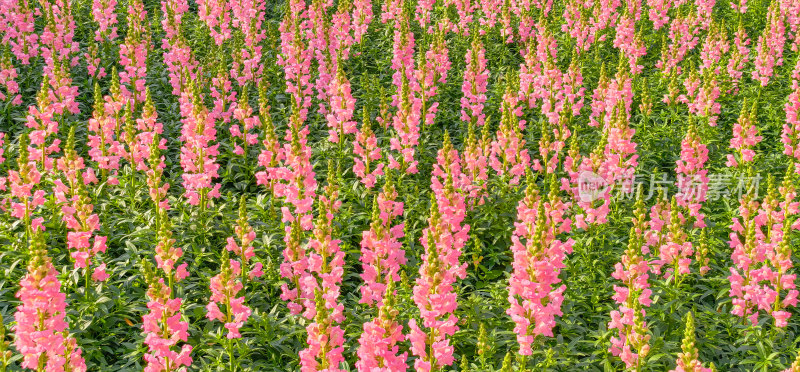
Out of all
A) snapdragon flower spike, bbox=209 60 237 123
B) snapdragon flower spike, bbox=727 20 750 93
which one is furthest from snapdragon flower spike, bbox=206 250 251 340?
snapdragon flower spike, bbox=727 20 750 93

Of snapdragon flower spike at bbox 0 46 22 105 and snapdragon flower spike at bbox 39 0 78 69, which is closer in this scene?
snapdragon flower spike at bbox 0 46 22 105

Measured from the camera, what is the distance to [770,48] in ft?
50.0

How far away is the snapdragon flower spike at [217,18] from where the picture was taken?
15.7 m

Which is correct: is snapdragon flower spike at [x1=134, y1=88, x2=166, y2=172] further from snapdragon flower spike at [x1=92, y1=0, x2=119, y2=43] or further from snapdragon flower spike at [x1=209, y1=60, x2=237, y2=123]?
snapdragon flower spike at [x1=92, y1=0, x2=119, y2=43]

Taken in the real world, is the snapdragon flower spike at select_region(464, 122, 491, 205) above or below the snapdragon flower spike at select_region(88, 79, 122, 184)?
below

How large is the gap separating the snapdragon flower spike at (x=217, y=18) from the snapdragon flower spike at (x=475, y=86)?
508 centimetres

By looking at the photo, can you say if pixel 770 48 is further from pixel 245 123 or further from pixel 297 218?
pixel 297 218

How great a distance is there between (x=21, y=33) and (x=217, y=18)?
3624mm

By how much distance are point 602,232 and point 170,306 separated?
17.9 feet

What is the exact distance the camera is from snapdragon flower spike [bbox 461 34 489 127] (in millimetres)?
13008

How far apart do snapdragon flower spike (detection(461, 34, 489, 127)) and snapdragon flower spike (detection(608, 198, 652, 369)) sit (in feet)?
17.7

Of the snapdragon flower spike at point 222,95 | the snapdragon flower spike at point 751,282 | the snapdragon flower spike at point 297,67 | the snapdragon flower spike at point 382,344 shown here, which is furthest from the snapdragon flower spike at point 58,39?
the snapdragon flower spike at point 751,282

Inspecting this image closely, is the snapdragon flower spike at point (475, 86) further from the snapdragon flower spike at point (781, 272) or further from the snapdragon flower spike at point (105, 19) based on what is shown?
the snapdragon flower spike at point (105, 19)

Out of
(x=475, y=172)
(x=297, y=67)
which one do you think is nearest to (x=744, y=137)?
(x=475, y=172)
